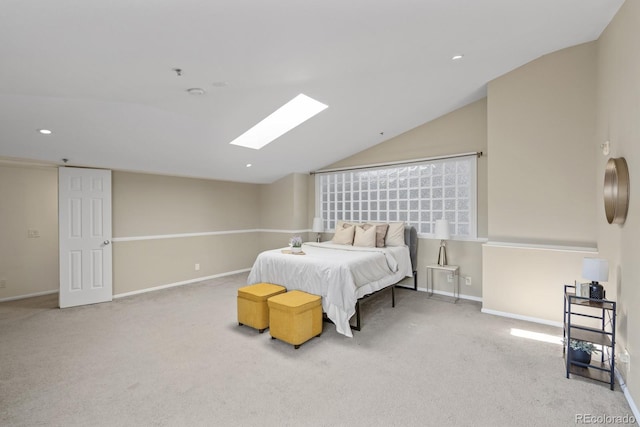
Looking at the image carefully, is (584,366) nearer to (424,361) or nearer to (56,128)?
(424,361)

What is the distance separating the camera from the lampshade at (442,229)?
4371 millimetres

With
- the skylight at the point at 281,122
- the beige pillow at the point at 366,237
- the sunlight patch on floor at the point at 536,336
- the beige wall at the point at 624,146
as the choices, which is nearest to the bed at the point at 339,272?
the beige pillow at the point at 366,237

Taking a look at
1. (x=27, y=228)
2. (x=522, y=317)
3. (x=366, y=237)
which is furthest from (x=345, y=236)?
(x=27, y=228)

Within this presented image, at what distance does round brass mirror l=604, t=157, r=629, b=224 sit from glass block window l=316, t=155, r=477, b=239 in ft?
6.21

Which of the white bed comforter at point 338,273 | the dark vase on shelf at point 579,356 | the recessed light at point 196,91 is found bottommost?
the dark vase on shelf at point 579,356

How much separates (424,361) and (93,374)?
276cm

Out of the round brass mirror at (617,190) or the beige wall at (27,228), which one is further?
the beige wall at (27,228)

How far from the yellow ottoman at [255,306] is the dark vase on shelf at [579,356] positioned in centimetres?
274

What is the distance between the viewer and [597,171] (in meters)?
3.21

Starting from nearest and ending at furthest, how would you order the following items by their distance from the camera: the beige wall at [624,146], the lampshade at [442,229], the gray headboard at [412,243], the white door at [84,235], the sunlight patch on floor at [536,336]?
the beige wall at [624,146] < the sunlight patch on floor at [536,336] < the white door at [84,235] < the lampshade at [442,229] < the gray headboard at [412,243]

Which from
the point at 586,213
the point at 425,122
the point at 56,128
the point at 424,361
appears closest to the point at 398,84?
the point at 425,122

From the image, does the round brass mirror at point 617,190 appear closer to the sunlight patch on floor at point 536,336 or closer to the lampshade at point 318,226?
the sunlight patch on floor at point 536,336

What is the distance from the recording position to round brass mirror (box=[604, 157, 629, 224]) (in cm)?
222

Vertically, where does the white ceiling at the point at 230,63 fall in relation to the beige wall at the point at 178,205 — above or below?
above
